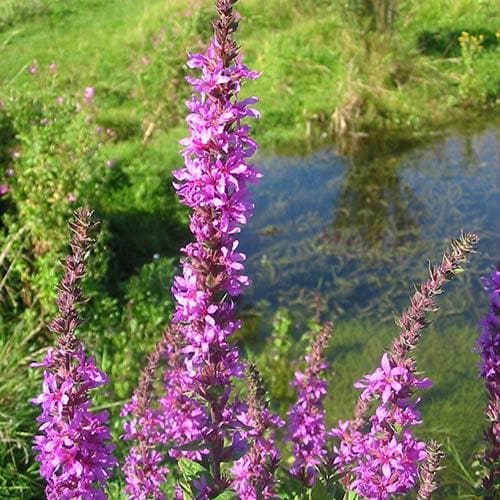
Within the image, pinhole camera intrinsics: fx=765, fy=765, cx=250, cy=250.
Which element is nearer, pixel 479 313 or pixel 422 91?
pixel 479 313

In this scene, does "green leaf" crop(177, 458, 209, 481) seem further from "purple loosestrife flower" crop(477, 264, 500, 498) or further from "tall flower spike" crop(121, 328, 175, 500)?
"purple loosestrife flower" crop(477, 264, 500, 498)

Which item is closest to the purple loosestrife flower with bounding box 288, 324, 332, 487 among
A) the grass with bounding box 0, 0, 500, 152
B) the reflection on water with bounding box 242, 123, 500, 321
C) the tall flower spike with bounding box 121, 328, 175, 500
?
the tall flower spike with bounding box 121, 328, 175, 500

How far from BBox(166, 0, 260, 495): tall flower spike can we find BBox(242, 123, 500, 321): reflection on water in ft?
14.3

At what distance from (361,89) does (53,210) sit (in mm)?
5986

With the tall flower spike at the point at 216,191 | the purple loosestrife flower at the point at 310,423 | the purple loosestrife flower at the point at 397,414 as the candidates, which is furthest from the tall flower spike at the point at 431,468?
the purple loosestrife flower at the point at 310,423

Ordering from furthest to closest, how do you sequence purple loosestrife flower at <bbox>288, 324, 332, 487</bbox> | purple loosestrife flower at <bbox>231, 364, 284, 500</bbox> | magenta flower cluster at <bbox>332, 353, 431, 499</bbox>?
purple loosestrife flower at <bbox>288, 324, 332, 487</bbox>, purple loosestrife flower at <bbox>231, 364, 284, 500</bbox>, magenta flower cluster at <bbox>332, 353, 431, 499</bbox>

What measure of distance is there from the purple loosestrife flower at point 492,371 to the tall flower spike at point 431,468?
0.43m

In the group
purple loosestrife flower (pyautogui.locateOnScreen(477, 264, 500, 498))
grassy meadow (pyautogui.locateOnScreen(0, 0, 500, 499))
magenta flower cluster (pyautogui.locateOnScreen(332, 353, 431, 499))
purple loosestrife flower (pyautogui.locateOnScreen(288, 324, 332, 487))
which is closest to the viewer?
magenta flower cluster (pyautogui.locateOnScreen(332, 353, 431, 499))

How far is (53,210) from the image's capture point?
6.18 meters

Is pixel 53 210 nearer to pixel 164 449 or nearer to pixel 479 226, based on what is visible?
pixel 164 449

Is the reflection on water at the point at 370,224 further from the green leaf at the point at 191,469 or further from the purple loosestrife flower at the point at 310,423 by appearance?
the green leaf at the point at 191,469

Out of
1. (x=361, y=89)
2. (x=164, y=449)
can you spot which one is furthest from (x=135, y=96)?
(x=164, y=449)

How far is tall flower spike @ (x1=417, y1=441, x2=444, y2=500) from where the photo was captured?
83.0 inches

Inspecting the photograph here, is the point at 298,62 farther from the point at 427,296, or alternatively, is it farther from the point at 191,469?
the point at 427,296
